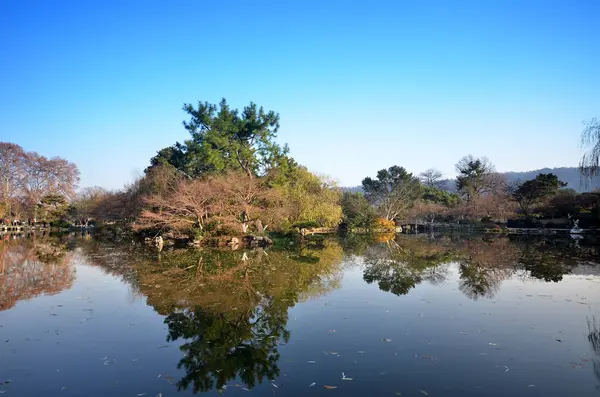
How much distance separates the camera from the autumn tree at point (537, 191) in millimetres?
40312

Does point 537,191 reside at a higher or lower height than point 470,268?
higher

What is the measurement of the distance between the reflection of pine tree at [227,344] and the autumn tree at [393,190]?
125 ft

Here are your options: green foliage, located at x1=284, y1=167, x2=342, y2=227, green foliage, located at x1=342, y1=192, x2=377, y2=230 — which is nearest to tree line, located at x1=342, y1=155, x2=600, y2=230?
green foliage, located at x1=342, y1=192, x2=377, y2=230

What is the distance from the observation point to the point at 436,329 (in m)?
7.00

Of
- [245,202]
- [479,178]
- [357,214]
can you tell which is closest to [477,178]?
[479,178]

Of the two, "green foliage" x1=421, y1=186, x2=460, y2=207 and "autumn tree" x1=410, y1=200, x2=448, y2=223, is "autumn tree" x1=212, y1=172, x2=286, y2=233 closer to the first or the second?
"autumn tree" x1=410, y1=200, x2=448, y2=223

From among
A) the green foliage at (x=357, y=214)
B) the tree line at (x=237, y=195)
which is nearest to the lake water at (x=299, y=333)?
the tree line at (x=237, y=195)

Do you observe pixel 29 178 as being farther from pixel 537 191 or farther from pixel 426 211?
pixel 537 191

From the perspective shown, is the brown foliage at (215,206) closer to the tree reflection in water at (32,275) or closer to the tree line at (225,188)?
the tree line at (225,188)

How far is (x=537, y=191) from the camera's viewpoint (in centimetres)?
4075

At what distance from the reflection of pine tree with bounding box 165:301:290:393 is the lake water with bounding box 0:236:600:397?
0.09 ft

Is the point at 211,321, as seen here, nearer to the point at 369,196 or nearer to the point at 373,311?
the point at 373,311

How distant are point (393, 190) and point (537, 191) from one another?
15.8 meters

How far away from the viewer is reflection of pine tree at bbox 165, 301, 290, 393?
5.03 meters
